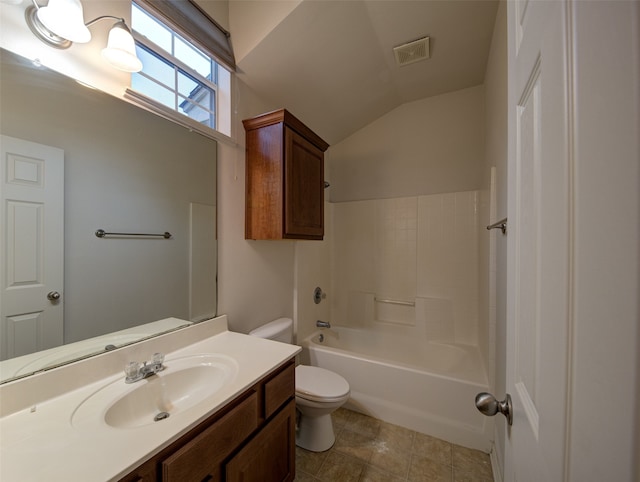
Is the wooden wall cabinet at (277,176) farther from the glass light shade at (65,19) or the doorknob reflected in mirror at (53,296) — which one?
the doorknob reflected in mirror at (53,296)

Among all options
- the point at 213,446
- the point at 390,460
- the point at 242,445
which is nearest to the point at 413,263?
the point at 390,460

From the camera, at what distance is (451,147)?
95.0 inches

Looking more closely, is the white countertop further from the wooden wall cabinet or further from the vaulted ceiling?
the vaulted ceiling

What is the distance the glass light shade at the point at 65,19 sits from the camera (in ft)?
2.78

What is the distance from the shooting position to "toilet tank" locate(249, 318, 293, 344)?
171cm

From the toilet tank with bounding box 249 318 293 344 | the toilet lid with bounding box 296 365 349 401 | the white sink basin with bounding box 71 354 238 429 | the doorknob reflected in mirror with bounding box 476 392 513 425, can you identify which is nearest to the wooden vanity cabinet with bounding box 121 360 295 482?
the white sink basin with bounding box 71 354 238 429

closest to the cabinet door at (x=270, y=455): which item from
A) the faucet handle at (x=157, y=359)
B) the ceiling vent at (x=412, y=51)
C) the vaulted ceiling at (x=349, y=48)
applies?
the faucet handle at (x=157, y=359)

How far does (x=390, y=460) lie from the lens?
5.03 ft

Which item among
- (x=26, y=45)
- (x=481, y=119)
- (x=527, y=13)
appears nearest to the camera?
(x=527, y=13)

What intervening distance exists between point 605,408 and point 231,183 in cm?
167

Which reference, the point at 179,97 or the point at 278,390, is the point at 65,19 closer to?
the point at 179,97

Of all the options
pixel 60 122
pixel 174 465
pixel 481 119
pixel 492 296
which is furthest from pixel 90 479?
pixel 481 119

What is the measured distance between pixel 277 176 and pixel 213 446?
1.31 metres

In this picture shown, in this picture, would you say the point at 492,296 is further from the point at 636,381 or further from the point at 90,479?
the point at 90,479
